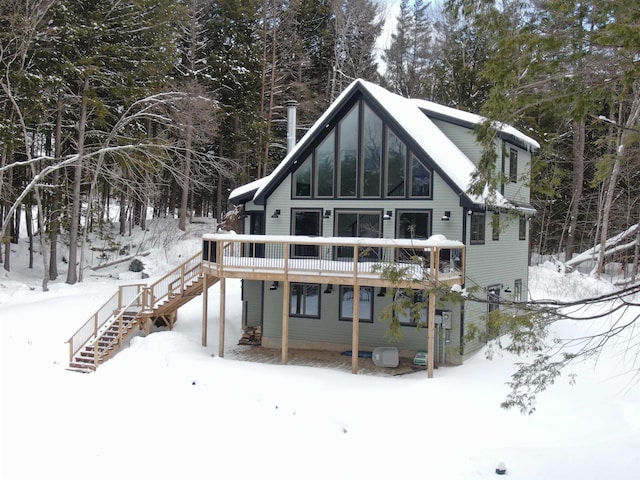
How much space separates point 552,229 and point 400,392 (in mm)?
23498

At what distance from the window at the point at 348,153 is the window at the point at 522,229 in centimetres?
694

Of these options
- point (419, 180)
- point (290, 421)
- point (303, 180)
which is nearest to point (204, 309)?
point (303, 180)

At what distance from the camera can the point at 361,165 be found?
16344 millimetres

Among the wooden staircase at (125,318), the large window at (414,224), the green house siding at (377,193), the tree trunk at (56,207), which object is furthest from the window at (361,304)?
the tree trunk at (56,207)

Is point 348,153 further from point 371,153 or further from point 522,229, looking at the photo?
point 522,229

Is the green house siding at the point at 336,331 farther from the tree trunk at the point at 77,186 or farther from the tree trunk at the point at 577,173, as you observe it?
the tree trunk at the point at 577,173

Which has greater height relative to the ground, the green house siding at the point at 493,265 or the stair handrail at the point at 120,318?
the green house siding at the point at 493,265

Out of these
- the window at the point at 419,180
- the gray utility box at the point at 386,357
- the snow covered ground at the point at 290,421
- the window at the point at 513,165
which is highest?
the window at the point at 513,165

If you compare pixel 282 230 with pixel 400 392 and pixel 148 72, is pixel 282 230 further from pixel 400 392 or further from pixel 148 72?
pixel 148 72

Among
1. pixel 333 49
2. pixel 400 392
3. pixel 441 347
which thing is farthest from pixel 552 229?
pixel 400 392

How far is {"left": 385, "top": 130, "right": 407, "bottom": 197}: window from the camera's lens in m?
15.9

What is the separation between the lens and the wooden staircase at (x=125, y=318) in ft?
50.9

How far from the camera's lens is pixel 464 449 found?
33.8 feet

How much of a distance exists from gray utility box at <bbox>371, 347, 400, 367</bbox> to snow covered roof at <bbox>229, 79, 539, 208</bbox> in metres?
4.60
